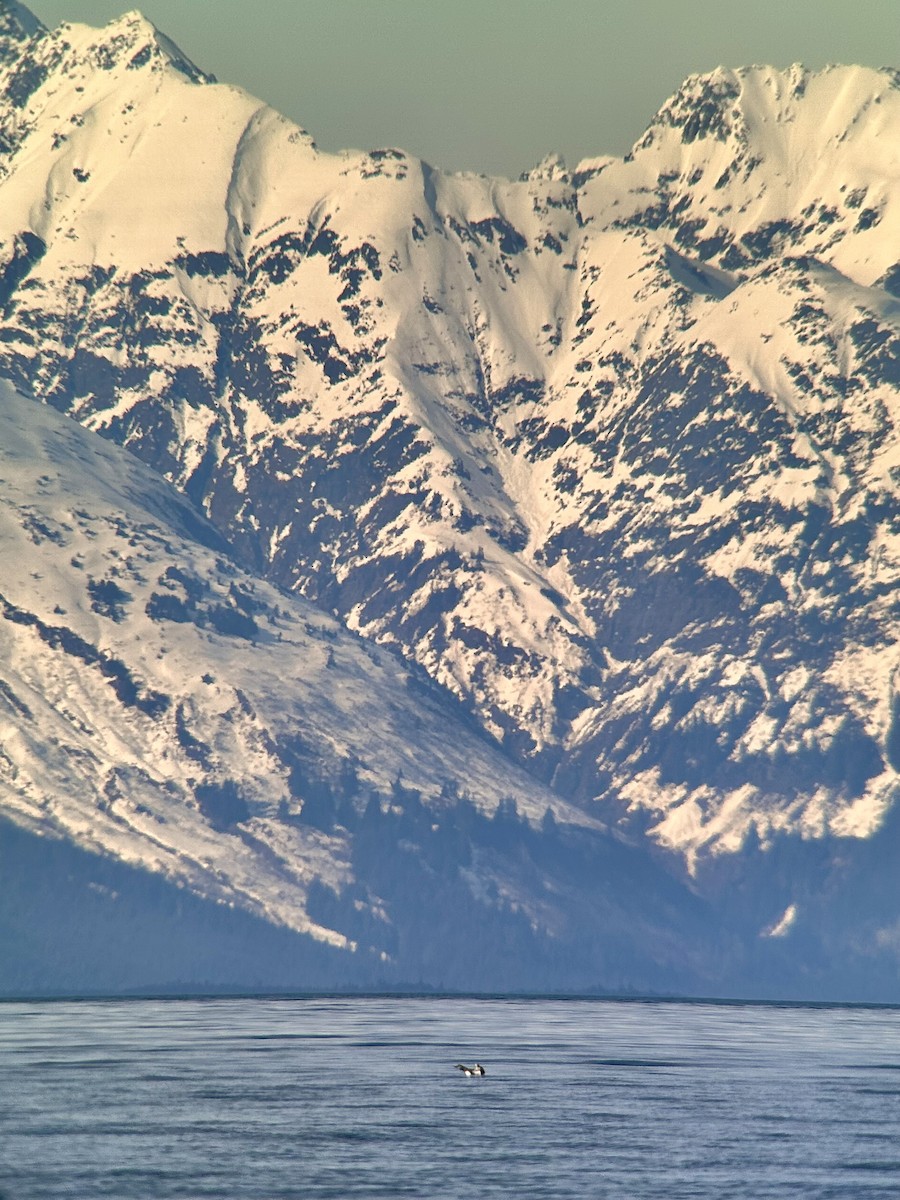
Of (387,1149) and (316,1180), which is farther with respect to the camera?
(387,1149)

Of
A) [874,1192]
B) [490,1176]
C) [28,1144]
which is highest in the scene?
[874,1192]

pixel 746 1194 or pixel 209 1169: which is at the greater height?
pixel 746 1194

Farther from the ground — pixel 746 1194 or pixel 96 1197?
pixel 746 1194

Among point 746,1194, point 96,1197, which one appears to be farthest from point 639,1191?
point 96,1197

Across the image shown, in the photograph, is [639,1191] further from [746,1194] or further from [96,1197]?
[96,1197]

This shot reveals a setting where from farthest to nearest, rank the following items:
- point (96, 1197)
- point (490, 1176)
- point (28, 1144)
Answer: point (28, 1144)
point (490, 1176)
point (96, 1197)

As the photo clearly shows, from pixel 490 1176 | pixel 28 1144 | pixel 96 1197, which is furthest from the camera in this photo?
pixel 28 1144

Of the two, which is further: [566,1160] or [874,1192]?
[566,1160]

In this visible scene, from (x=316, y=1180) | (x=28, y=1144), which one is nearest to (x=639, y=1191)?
(x=316, y=1180)

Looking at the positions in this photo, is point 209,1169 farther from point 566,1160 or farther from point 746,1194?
point 746,1194
